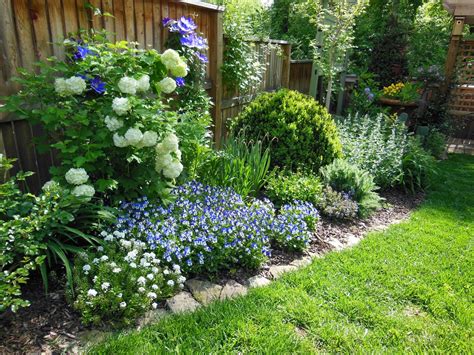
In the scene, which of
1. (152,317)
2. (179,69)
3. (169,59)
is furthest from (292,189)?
(152,317)

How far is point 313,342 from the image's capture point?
6.85 ft

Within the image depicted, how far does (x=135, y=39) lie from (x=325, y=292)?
2763mm

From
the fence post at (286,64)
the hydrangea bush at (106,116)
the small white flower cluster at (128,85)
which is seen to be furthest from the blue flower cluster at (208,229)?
the fence post at (286,64)

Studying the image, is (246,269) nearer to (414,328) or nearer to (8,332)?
(414,328)

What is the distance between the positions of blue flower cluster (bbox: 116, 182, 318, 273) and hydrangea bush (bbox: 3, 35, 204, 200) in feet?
0.71

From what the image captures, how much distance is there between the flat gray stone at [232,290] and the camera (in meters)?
2.43

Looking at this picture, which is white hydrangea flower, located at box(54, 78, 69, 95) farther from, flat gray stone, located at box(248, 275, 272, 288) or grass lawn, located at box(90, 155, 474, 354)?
flat gray stone, located at box(248, 275, 272, 288)

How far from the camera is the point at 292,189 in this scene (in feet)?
11.8

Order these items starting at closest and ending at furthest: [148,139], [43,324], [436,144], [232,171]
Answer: [43,324]
[148,139]
[232,171]
[436,144]

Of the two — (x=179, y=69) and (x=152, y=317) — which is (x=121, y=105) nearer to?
(x=179, y=69)

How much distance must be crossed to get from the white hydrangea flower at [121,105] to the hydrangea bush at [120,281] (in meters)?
0.80

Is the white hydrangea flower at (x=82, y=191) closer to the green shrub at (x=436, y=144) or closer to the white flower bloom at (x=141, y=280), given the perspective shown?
the white flower bloom at (x=141, y=280)

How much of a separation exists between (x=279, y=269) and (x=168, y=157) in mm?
1203

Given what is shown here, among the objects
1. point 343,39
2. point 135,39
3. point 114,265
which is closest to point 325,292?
point 114,265
